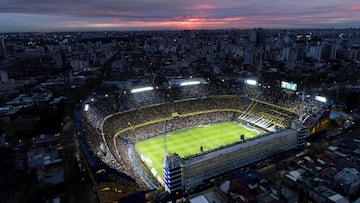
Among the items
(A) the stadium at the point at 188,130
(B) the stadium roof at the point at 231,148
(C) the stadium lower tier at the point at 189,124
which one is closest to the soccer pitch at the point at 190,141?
(A) the stadium at the point at 188,130

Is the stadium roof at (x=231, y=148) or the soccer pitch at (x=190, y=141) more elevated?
the stadium roof at (x=231, y=148)

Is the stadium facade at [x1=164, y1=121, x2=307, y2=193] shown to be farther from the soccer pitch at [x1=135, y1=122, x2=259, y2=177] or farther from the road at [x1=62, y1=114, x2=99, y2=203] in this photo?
the road at [x1=62, y1=114, x2=99, y2=203]

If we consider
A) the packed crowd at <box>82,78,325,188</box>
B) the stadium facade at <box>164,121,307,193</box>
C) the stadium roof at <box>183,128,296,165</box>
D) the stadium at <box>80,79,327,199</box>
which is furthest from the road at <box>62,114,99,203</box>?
the stadium roof at <box>183,128,296,165</box>

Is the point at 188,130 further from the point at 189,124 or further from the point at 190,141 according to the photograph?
the point at 190,141

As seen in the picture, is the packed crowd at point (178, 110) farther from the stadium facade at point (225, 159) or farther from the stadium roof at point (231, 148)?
the stadium roof at point (231, 148)

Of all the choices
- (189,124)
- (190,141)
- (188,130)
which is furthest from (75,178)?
(189,124)

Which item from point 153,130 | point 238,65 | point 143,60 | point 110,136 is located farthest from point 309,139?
point 143,60
